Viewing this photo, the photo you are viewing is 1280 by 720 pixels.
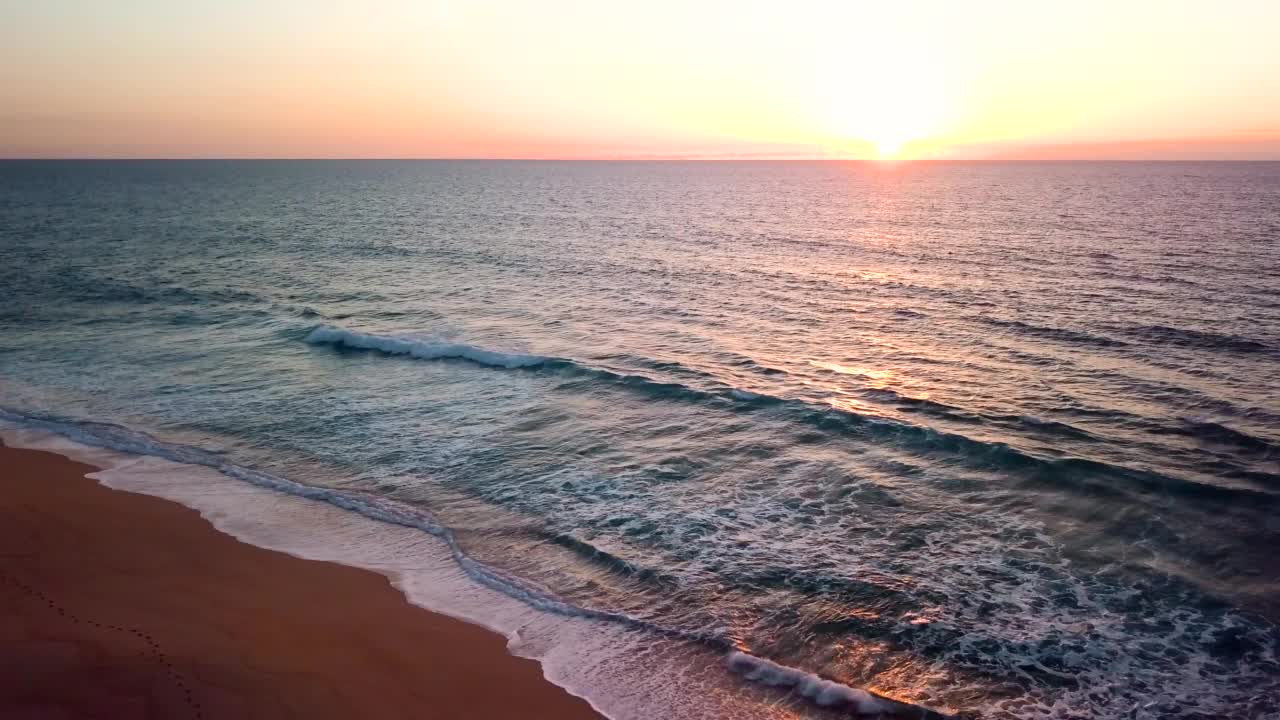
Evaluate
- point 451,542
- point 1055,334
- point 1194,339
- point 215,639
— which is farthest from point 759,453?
point 1194,339

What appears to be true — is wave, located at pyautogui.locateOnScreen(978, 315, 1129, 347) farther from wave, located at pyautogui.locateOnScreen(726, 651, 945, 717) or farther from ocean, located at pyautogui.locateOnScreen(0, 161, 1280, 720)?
wave, located at pyautogui.locateOnScreen(726, 651, 945, 717)

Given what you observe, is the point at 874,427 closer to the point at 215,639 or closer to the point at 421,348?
the point at 215,639

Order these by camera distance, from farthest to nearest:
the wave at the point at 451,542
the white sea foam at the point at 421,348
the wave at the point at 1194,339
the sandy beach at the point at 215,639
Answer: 1. the white sea foam at the point at 421,348
2. the wave at the point at 1194,339
3. the wave at the point at 451,542
4. the sandy beach at the point at 215,639

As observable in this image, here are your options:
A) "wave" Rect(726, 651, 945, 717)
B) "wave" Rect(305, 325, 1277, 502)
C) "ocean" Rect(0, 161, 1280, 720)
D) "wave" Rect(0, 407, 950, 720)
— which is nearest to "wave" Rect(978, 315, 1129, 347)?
"ocean" Rect(0, 161, 1280, 720)

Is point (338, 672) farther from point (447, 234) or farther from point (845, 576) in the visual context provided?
point (447, 234)

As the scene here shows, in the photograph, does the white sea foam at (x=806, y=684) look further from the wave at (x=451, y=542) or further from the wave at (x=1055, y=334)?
the wave at (x=1055, y=334)

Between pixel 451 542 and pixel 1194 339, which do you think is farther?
pixel 1194 339

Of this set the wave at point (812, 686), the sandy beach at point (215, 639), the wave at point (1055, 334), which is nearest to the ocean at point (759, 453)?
the wave at point (812, 686)
